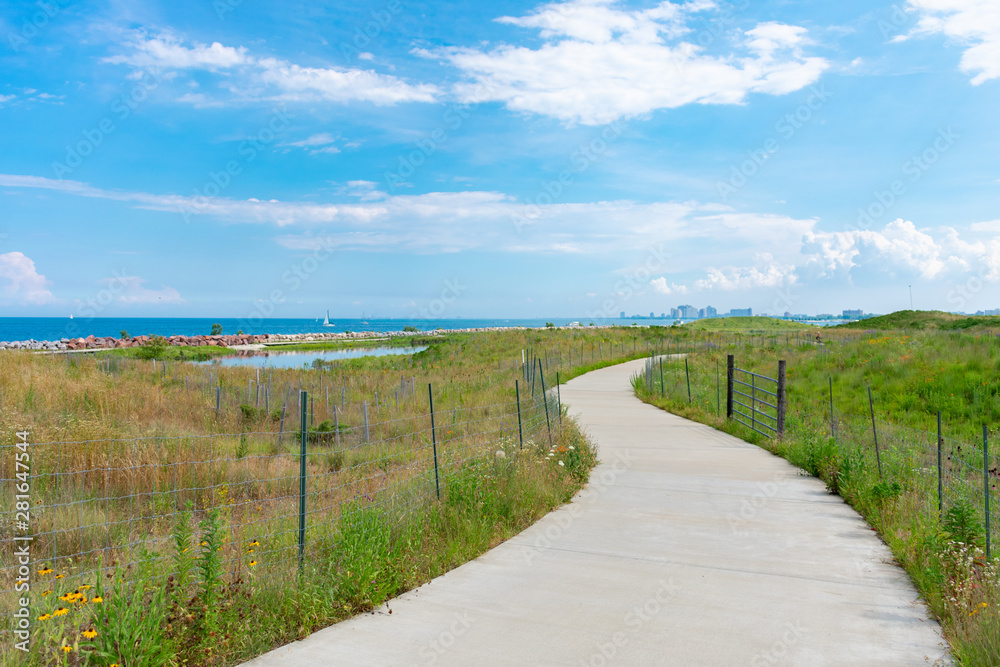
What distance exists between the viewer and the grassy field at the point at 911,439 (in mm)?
5094

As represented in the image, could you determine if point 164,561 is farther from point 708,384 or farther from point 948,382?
point 948,382

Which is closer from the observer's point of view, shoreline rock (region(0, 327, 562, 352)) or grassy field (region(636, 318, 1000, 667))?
grassy field (region(636, 318, 1000, 667))

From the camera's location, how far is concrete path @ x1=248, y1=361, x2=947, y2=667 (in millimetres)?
4277

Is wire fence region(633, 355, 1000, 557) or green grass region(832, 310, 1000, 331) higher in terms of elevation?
green grass region(832, 310, 1000, 331)

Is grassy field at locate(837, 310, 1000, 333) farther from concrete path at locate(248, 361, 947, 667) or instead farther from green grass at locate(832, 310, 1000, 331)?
concrete path at locate(248, 361, 947, 667)

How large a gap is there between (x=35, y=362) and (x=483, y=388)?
13.3 metres

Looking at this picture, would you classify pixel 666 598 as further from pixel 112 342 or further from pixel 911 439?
pixel 112 342

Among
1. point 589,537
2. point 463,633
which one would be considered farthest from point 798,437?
point 463,633

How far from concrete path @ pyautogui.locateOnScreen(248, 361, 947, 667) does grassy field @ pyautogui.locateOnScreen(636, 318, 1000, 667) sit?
32 centimetres

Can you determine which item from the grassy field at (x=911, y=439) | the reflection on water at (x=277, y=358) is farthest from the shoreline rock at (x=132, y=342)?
the grassy field at (x=911, y=439)

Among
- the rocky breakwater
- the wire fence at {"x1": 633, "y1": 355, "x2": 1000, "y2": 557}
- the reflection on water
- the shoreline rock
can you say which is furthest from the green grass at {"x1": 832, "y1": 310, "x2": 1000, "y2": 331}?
the rocky breakwater

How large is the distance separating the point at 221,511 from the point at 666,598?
561 centimetres

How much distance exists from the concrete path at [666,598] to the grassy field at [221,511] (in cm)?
34

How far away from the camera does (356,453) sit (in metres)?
12.0
